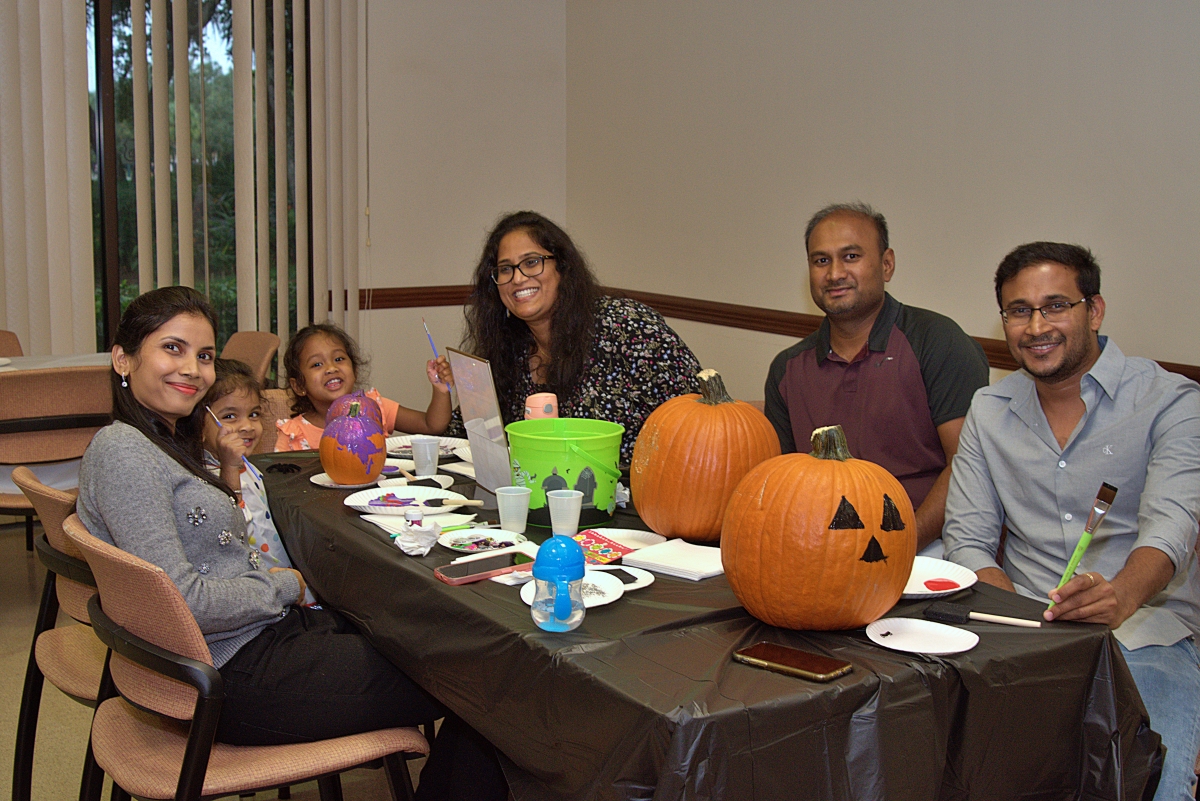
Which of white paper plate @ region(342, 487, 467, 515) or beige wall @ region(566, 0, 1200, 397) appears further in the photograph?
beige wall @ region(566, 0, 1200, 397)

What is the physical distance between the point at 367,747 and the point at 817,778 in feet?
2.76

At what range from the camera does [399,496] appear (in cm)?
205

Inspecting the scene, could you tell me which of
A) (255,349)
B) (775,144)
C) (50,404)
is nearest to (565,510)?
(50,404)

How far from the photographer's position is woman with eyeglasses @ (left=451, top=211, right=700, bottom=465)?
2615mm

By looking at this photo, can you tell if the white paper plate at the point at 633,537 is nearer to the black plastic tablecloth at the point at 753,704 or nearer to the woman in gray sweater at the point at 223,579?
the black plastic tablecloth at the point at 753,704

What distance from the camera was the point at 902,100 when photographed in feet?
12.2

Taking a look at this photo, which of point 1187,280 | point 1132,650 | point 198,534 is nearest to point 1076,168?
point 1187,280

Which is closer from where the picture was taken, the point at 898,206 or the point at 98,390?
the point at 98,390

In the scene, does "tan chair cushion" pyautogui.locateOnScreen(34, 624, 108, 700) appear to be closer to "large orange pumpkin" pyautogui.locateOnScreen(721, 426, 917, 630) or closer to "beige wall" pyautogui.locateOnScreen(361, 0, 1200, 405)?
"large orange pumpkin" pyautogui.locateOnScreen(721, 426, 917, 630)

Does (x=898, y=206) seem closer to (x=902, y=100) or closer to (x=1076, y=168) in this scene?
(x=902, y=100)

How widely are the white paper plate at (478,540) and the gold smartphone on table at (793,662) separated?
0.59m

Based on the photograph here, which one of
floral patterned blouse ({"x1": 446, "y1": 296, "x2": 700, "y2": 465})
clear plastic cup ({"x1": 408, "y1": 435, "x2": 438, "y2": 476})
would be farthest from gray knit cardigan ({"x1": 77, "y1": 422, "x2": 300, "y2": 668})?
floral patterned blouse ({"x1": 446, "y1": 296, "x2": 700, "y2": 465})

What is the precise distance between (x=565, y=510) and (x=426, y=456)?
671 millimetres

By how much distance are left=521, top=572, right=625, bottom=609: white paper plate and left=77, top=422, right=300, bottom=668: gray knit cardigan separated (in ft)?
1.85
